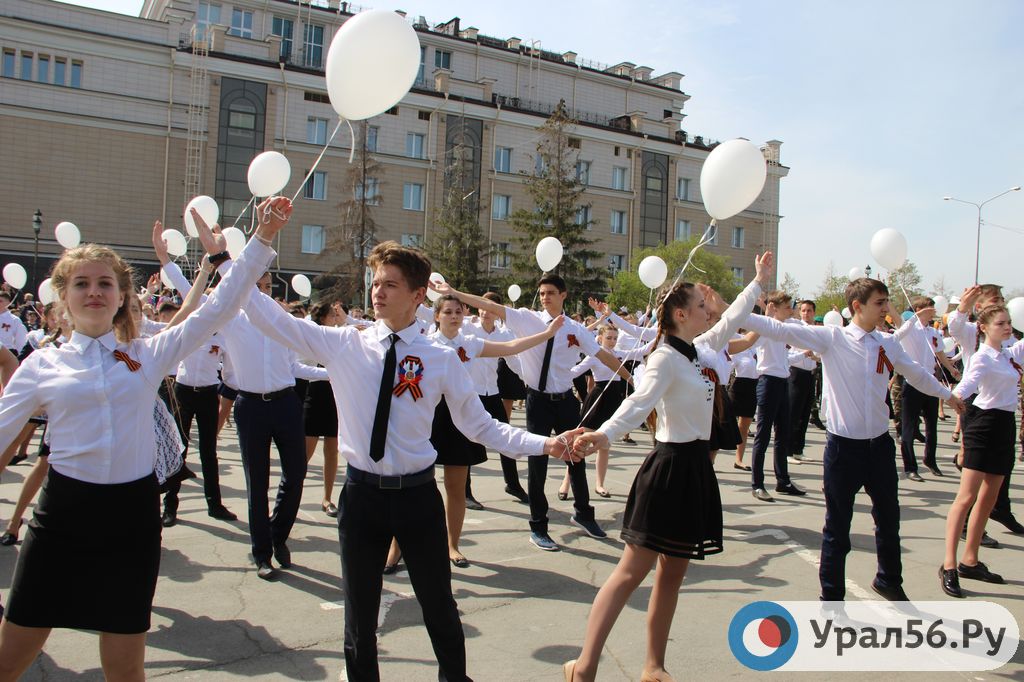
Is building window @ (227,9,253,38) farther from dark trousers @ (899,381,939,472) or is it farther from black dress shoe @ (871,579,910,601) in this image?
black dress shoe @ (871,579,910,601)

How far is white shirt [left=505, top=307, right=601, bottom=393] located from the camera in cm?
678

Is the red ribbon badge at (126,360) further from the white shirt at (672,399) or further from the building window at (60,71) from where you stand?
the building window at (60,71)

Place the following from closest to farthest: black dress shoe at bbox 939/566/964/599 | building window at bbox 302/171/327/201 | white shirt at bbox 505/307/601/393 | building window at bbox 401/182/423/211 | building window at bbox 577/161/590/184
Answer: black dress shoe at bbox 939/566/964/599
white shirt at bbox 505/307/601/393
building window at bbox 302/171/327/201
building window at bbox 401/182/423/211
building window at bbox 577/161/590/184

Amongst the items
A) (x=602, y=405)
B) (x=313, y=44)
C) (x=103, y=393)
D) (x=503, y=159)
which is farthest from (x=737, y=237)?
(x=103, y=393)

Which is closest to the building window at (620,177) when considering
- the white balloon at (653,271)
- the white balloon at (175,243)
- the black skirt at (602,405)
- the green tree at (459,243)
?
the green tree at (459,243)

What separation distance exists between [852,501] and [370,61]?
418cm

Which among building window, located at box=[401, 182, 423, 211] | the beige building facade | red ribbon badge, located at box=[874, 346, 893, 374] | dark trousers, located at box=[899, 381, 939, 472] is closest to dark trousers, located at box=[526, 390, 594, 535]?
red ribbon badge, located at box=[874, 346, 893, 374]

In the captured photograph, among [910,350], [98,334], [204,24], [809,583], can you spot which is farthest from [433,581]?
[204,24]

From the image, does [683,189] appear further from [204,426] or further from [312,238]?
[204,426]

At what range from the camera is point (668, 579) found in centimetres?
382

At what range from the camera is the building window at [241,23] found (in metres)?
42.7

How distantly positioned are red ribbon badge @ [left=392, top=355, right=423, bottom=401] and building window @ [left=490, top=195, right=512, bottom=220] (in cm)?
4320

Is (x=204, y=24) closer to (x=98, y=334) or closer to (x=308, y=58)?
(x=308, y=58)

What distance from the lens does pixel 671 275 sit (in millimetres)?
40844
